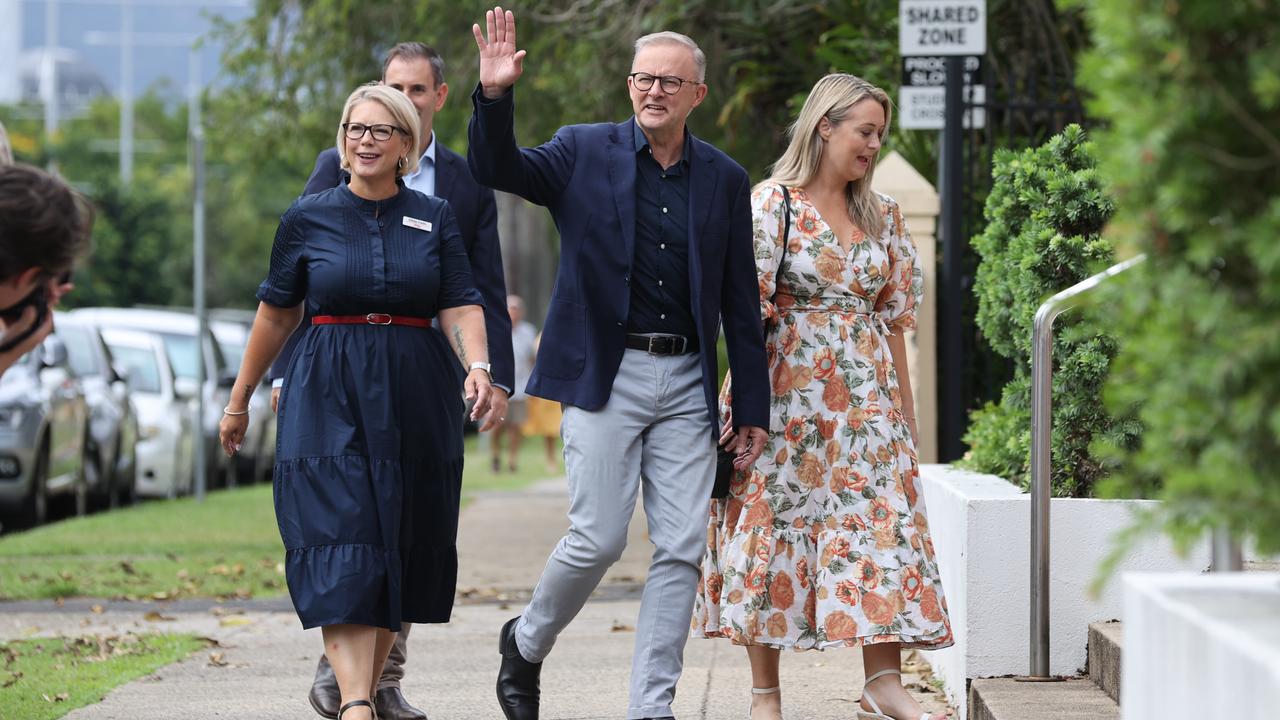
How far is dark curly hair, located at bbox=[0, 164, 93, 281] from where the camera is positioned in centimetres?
423

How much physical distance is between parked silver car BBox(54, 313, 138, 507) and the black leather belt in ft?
35.9

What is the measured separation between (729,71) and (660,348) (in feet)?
23.9

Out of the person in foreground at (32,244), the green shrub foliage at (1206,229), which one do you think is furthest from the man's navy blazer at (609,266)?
the green shrub foliage at (1206,229)

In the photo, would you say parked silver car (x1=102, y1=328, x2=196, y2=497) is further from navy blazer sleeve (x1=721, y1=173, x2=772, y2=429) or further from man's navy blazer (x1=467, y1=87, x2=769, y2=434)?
navy blazer sleeve (x1=721, y1=173, x2=772, y2=429)

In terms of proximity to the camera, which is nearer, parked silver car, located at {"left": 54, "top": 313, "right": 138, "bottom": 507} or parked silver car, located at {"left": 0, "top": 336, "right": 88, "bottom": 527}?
parked silver car, located at {"left": 0, "top": 336, "right": 88, "bottom": 527}

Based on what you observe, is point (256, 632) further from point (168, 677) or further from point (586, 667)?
point (586, 667)

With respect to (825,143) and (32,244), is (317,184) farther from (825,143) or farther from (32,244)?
(32,244)

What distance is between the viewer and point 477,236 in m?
6.35

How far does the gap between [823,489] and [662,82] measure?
4.21 ft

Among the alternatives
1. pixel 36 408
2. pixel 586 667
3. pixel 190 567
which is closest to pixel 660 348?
pixel 586 667

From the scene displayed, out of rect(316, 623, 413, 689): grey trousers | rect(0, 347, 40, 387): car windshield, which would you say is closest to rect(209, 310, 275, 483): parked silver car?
rect(0, 347, 40, 387): car windshield

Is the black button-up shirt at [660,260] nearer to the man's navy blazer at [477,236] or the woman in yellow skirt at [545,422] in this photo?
the man's navy blazer at [477,236]

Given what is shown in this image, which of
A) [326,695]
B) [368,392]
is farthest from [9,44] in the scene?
[368,392]

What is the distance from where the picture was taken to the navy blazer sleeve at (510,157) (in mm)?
5090
